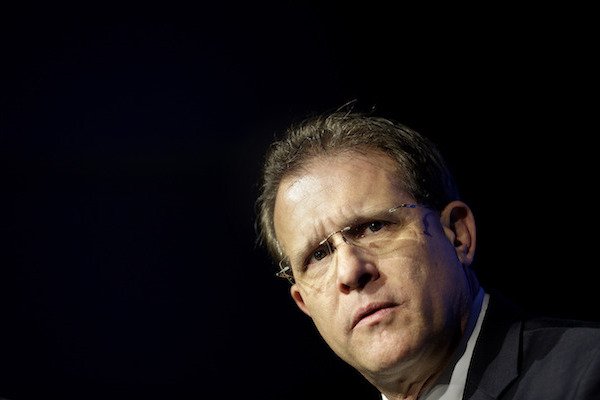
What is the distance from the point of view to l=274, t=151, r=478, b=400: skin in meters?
1.78

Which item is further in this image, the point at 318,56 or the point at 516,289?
the point at 318,56

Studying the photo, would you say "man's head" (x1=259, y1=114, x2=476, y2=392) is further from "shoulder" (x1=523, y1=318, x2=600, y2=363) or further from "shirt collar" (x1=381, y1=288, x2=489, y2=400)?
"shoulder" (x1=523, y1=318, x2=600, y2=363)

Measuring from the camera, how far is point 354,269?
6.02 ft

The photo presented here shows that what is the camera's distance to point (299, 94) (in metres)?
3.14

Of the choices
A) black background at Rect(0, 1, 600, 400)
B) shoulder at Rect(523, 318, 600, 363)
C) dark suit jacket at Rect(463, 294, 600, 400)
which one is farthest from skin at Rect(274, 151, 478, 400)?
black background at Rect(0, 1, 600, 400)

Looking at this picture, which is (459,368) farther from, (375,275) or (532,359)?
(375,275)

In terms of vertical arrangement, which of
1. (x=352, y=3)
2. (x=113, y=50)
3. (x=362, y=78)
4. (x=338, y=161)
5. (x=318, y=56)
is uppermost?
(x=113, y=50)

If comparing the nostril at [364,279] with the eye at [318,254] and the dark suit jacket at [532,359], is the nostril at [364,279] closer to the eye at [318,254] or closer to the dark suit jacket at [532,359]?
the eye at [318,254]

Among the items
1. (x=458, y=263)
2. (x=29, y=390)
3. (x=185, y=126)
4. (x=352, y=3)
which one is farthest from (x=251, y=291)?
(x=352, y=3)

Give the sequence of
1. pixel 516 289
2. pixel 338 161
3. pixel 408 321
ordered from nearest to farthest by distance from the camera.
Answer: pixel 408 321
pixel 338 161
pixel 516 289

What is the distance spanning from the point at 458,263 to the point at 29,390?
94.1 inches

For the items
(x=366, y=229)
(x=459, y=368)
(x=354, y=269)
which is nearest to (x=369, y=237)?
(x=366, y=229)

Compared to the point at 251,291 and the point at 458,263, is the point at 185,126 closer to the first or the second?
the point at 251,291

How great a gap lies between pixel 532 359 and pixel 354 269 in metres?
0.61
